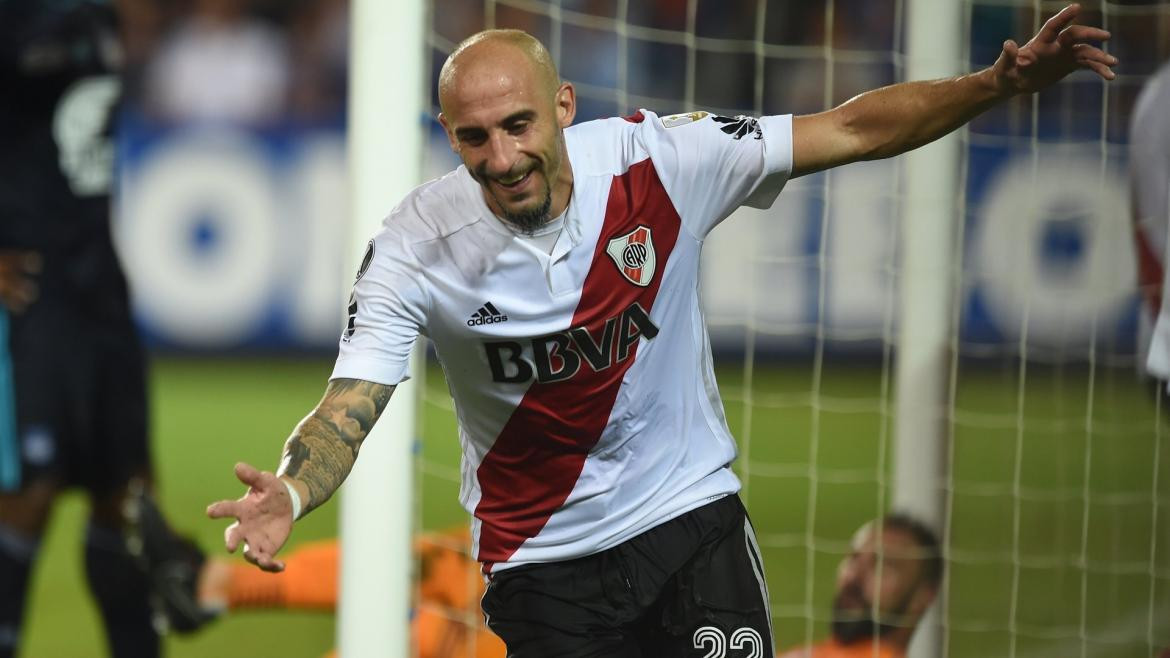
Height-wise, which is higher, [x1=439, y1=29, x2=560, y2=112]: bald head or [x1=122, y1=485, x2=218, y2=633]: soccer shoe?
[x1=439, y1=29, x2=560, y2=112]: bald head

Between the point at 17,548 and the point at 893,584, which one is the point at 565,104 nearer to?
the point at 893,584

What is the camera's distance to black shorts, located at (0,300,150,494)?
15.6ft

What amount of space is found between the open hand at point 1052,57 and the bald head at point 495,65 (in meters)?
0.80

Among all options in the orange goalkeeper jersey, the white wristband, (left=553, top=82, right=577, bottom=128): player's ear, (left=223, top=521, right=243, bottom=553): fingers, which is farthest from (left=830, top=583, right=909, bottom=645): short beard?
(left=223, top=521, right=243, bottom=553): fingers

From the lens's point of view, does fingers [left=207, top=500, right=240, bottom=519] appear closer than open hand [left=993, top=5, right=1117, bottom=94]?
Yes

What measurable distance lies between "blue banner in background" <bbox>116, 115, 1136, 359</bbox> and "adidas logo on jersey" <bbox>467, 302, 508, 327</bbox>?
6.25 metres

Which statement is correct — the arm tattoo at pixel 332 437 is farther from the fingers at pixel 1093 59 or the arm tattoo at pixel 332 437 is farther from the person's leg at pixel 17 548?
the person's leg at pixel 17 548

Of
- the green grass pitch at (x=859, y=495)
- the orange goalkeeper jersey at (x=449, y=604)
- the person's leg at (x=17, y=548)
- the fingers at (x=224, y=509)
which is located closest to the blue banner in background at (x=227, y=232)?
the green grass pitch at (x=859, y=495)

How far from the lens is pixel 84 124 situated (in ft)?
15.9

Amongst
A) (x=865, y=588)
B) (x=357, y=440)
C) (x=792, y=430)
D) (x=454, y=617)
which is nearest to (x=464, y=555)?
(x=454, y=617)

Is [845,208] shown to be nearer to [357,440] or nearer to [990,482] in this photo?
[990,482]

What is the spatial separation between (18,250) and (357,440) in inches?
118

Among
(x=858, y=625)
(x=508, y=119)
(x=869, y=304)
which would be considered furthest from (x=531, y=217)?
(x=869, y=304)

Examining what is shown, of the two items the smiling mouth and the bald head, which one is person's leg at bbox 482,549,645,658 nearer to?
the smiling mouth
